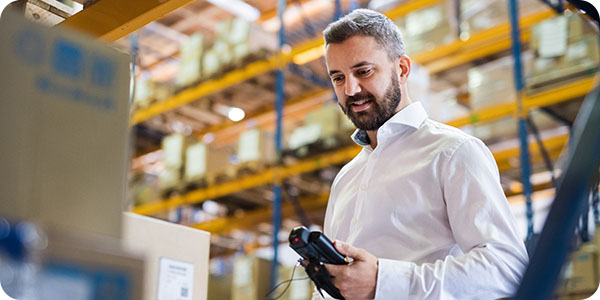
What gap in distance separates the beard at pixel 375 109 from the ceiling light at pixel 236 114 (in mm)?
6996

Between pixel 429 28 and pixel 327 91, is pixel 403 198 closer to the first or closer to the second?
pixel 429 28

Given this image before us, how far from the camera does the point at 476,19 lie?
6570 millimetres

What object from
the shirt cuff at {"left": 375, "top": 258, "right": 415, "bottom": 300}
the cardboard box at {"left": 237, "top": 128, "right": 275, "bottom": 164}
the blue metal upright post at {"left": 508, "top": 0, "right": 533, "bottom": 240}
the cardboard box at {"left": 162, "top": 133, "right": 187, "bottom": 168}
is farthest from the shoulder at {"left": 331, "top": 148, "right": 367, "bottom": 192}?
the cardboard box at {"left": 162, "top": 133, "right": 187, "bottom": 168}

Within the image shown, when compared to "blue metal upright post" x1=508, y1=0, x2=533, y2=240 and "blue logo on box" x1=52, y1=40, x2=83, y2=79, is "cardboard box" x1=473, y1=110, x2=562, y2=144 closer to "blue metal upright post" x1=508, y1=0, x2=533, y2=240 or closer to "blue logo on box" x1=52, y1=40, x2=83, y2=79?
"blue metal upright post" x1=508, y1=0, x2=533, y2=240

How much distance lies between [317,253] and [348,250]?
78 mm

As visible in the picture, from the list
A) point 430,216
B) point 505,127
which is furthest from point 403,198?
point 505,127

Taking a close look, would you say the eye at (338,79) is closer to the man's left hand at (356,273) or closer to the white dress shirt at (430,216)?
the white dress shirt at (430,216)

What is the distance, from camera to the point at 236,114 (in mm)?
9094

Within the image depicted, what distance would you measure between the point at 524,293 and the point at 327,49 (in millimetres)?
1263

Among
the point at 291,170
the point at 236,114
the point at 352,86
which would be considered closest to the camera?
the point at 352,86

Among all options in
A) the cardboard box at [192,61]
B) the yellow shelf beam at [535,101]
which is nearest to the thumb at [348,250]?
the yellow shelf beam at [535,101]

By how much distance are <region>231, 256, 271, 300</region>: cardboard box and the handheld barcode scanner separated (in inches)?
211

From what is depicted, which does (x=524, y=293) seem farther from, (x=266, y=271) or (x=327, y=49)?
(x=266, y=271)

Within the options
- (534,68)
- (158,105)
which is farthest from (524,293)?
(158,105)
